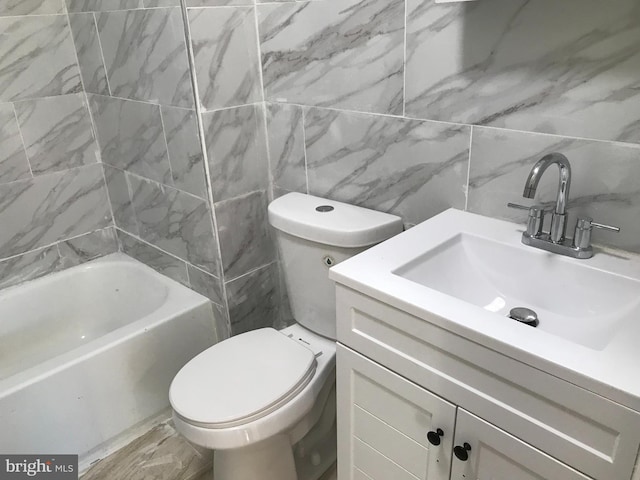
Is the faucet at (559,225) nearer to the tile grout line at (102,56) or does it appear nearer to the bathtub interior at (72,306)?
the bathtub interior at (72,306)

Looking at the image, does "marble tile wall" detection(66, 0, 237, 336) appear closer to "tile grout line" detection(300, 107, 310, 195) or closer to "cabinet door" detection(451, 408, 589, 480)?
"tile grout line" detection(300, 107, 310, 195)

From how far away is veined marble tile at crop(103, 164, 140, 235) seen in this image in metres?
2.14

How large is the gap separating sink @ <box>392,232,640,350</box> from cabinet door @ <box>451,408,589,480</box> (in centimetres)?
23

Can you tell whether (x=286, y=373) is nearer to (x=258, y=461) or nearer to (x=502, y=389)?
(x=258, y=461)

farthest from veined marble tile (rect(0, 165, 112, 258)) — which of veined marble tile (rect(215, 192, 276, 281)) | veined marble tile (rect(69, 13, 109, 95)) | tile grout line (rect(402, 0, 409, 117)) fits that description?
tile grout line (rect(402, 0, 409, 117))

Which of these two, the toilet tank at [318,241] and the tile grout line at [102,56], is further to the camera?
the tile grout line at [102,56]

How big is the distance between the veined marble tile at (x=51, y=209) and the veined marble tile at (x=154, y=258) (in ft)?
0.47

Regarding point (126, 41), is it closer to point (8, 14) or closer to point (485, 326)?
point (8, 14)

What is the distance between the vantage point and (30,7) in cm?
191

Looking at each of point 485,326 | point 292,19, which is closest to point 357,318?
point 485,326

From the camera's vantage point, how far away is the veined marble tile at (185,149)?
5.36 ft

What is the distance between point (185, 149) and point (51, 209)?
0.84m

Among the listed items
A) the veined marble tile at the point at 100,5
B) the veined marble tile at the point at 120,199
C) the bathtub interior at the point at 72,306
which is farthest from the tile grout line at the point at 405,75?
the veined marble tile at the point at 120,199

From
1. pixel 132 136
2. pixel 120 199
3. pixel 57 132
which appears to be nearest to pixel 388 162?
pixel 132 136
